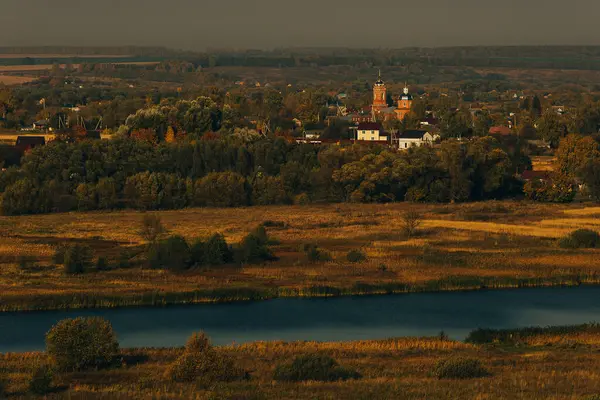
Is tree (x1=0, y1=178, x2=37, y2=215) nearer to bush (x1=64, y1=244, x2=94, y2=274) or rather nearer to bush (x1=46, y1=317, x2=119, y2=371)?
bush (x1=64, y1=244, x2=94, y2=274)

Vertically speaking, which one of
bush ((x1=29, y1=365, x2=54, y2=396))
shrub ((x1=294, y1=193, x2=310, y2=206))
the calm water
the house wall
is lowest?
shrub ((x1=294, y1=193, x2=310, y2=206))

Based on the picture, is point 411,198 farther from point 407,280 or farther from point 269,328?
point 269,328

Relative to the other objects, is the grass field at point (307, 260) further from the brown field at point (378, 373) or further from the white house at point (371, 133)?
the white house at point (371, 133)

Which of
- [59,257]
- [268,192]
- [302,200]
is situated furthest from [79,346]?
[302,200]

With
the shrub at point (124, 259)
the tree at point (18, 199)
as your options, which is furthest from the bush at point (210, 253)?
the tree at point (18, 199)

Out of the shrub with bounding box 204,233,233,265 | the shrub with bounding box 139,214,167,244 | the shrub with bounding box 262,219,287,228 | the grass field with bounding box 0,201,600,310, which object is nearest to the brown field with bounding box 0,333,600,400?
the grass field with bounding box 0,201,600,310

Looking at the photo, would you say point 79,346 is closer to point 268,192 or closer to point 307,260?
point 307,260
